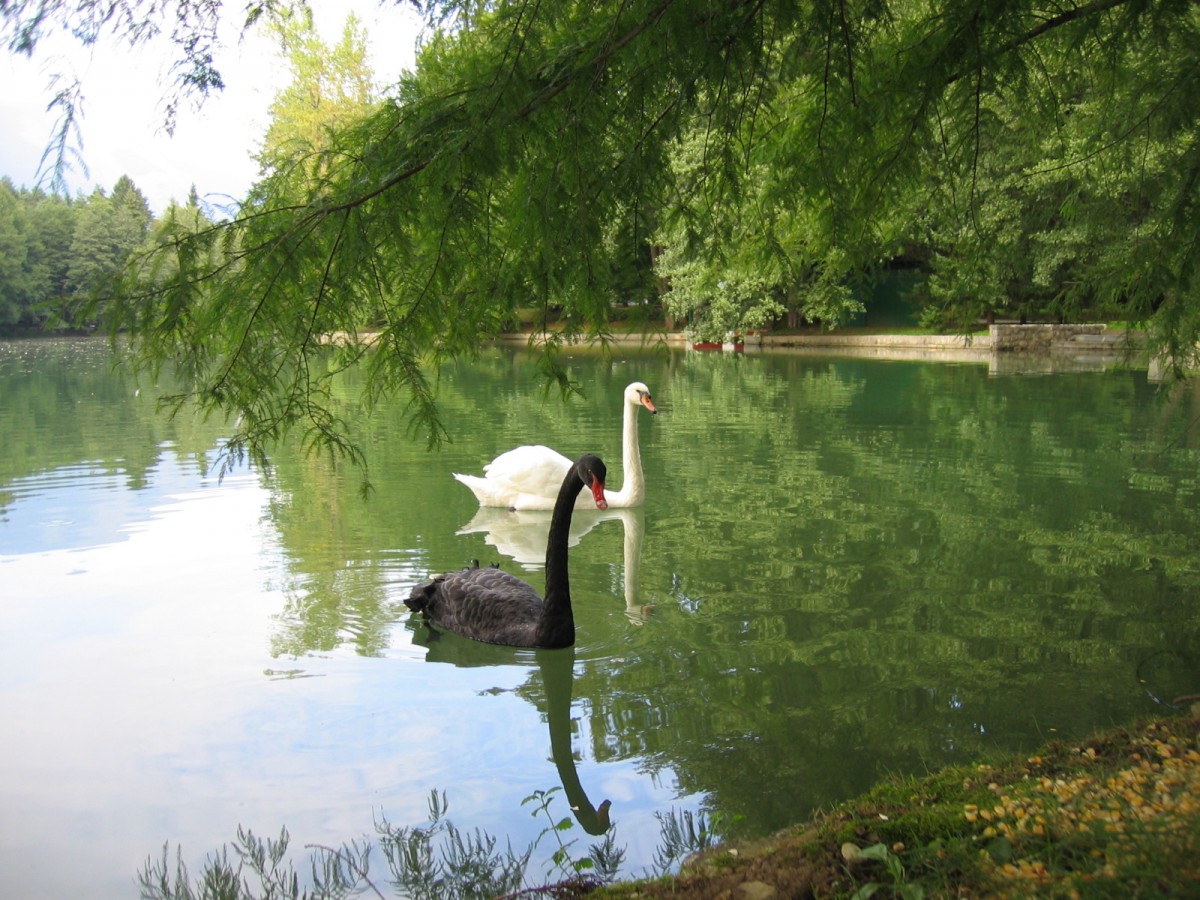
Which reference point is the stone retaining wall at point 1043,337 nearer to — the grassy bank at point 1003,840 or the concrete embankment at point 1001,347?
the concrete embankment at point 1001,347

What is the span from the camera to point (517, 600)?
20.0ft

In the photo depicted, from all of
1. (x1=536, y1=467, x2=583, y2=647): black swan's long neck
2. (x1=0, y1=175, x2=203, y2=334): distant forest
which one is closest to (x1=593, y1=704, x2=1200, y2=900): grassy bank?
(x1=536, y1=467, x2=583, y2=647): black swan's long neck

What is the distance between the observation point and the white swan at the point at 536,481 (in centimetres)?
972

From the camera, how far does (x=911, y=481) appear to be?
34.6 feet

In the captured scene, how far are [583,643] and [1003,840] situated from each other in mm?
3489

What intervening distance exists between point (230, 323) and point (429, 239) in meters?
0.86

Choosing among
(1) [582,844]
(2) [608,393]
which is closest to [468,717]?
(1) [582,844]

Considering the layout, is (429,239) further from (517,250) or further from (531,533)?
(531,533)

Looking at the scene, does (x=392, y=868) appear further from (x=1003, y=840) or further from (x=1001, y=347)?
(x=1001, y=347)

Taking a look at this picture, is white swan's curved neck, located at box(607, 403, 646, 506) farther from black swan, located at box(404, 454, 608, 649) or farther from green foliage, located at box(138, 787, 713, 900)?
green foliage, located at box(138, 787, 713, 900)

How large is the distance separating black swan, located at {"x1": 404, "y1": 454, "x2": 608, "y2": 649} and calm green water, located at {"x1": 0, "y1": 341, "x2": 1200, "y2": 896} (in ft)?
0.49

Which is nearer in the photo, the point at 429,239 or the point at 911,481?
the point at 429,239

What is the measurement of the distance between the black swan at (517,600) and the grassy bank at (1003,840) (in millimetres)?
2431

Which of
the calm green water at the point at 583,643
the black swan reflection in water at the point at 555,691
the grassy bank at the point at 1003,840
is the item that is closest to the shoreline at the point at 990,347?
the calm green water at the point at 583,643
